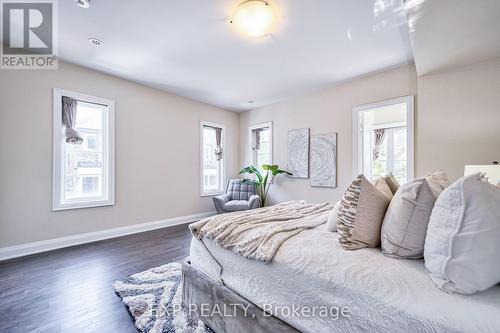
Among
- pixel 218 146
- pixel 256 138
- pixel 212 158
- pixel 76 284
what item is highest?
pixel 256 138

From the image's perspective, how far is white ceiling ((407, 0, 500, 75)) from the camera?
5.94 feet

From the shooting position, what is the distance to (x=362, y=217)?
1261 millimetres

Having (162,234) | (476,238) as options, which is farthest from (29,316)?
(476,238)

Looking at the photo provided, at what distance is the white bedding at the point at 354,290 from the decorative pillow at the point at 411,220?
0.18ft

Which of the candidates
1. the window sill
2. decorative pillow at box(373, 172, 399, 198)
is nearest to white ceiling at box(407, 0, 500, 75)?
decorative pillow at box(373, 172, 399, 198)

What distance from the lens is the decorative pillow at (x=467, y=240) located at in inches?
31.2

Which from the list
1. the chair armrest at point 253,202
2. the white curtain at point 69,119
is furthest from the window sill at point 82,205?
the chair armrest at point 253,202

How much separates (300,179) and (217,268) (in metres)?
3.27

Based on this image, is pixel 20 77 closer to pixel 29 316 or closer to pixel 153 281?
pixel 29 316

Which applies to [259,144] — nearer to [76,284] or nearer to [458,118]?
[458,118]

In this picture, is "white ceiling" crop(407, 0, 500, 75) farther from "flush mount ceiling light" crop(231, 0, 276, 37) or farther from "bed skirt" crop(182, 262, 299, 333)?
"bed skirt" crop(182, 262, 299, 333)

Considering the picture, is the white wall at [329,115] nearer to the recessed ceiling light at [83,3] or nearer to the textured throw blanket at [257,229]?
the textured throw blanket at [257,229]
